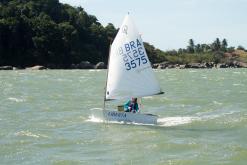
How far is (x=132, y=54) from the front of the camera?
102 ft

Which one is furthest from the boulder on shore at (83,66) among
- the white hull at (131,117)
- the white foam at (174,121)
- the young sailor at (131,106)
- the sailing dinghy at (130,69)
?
the white hull at (131,117)

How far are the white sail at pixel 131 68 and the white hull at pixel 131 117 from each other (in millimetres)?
1202

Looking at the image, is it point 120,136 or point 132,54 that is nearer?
point 120,136

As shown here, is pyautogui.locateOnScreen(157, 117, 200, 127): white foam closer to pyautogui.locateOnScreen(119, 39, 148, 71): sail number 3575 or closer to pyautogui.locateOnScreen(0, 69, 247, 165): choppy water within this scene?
pyautogui.locateOnScreen(0, 69, 247, 165): choppy water

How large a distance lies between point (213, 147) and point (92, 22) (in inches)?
6011

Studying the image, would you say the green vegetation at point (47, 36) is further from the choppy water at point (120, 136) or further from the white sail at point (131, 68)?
the white sail at point (131, 68)

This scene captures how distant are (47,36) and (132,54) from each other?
119542mm

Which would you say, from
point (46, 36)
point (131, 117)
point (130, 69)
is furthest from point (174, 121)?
point (46, 36)

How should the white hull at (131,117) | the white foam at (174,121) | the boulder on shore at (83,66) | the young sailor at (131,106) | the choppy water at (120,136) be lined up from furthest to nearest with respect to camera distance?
the boulder on shore at (83,66) → the white foam at (174,121) → the young sailor at (131,106) → the white hull at (131,117) → the choppy water at (120,136)

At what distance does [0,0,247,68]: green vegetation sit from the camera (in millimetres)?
142125

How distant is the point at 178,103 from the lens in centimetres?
4431

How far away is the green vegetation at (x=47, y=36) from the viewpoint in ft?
466

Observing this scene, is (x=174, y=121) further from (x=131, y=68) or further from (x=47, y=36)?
(x=47, y=36)

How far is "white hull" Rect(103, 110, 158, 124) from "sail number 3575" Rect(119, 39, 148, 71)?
2554mm
